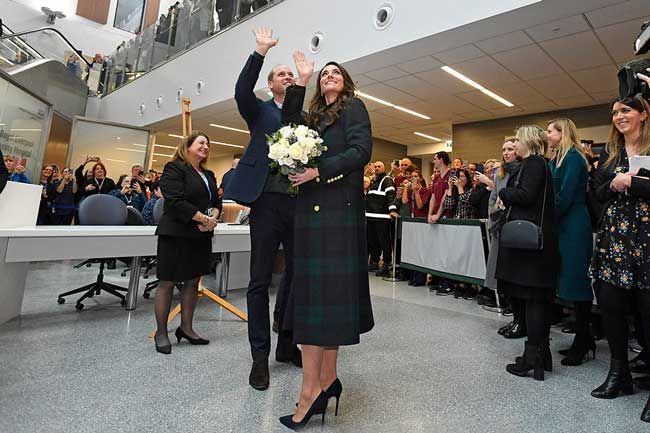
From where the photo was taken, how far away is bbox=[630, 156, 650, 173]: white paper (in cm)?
172

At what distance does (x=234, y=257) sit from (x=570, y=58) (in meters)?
5.56

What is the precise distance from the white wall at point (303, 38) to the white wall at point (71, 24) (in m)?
8.61

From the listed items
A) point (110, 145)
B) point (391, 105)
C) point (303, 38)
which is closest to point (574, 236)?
point (303, 38)

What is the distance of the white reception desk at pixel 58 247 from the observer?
225 cm

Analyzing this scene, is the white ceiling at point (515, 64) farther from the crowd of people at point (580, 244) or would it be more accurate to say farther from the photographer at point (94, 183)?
the photographer at point (94, 183)

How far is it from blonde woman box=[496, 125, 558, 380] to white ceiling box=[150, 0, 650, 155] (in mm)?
2888

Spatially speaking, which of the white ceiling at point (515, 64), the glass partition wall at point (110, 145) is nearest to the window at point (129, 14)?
the glass partition wall at point (110, 145)

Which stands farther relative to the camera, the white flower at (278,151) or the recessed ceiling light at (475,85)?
the recessed ceiling light at (475,85)

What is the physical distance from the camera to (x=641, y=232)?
1771 millimetres

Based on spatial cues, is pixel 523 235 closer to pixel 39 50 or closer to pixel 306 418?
pixel 306 418

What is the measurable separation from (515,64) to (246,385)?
590 cm

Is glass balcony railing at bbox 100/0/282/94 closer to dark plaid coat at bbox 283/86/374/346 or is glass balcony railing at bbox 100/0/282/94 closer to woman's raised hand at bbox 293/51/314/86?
woman's raised hand at bbox 293/51/314/86

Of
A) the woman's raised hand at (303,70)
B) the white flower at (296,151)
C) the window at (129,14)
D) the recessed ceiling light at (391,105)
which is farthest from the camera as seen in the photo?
the window at (129,14)

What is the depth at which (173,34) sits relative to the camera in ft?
30.9
